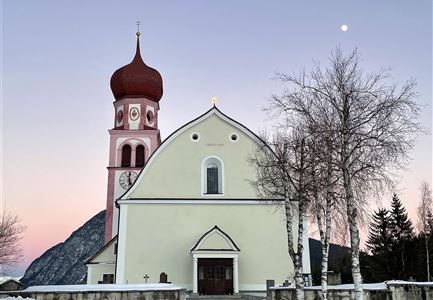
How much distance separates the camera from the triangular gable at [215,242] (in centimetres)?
2671

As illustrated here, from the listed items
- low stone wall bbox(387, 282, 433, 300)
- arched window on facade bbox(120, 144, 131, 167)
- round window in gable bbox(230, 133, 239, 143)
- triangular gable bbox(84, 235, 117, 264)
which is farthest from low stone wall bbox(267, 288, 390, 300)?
arched window on facade bbox(120, 144, 131, 167)

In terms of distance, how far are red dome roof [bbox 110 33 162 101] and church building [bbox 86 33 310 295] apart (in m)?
16.2

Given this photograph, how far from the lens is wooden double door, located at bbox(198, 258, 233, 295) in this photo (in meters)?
26.6

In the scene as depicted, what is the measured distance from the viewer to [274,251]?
28.0 meters

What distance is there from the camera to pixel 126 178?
4091 cm

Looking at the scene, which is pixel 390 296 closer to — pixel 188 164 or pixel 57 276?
pixel 188 164

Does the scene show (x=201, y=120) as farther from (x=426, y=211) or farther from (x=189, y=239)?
(x=426, y=211)

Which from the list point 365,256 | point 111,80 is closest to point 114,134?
point 111,80

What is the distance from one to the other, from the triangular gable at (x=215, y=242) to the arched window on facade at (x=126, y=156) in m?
16.4

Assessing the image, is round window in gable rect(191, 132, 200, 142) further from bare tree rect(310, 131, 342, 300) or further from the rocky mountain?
the rocky mountain

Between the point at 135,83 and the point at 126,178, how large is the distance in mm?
9859

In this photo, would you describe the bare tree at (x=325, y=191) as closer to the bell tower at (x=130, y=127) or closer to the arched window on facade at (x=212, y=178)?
A: the arched window on facade at (x=212, y=178)

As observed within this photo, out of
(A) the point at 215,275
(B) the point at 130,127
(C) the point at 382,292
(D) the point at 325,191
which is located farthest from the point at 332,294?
(B) the point at 130,127

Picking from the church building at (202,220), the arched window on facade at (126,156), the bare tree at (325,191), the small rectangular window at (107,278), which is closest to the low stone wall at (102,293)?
the bare tree at (325,191)
